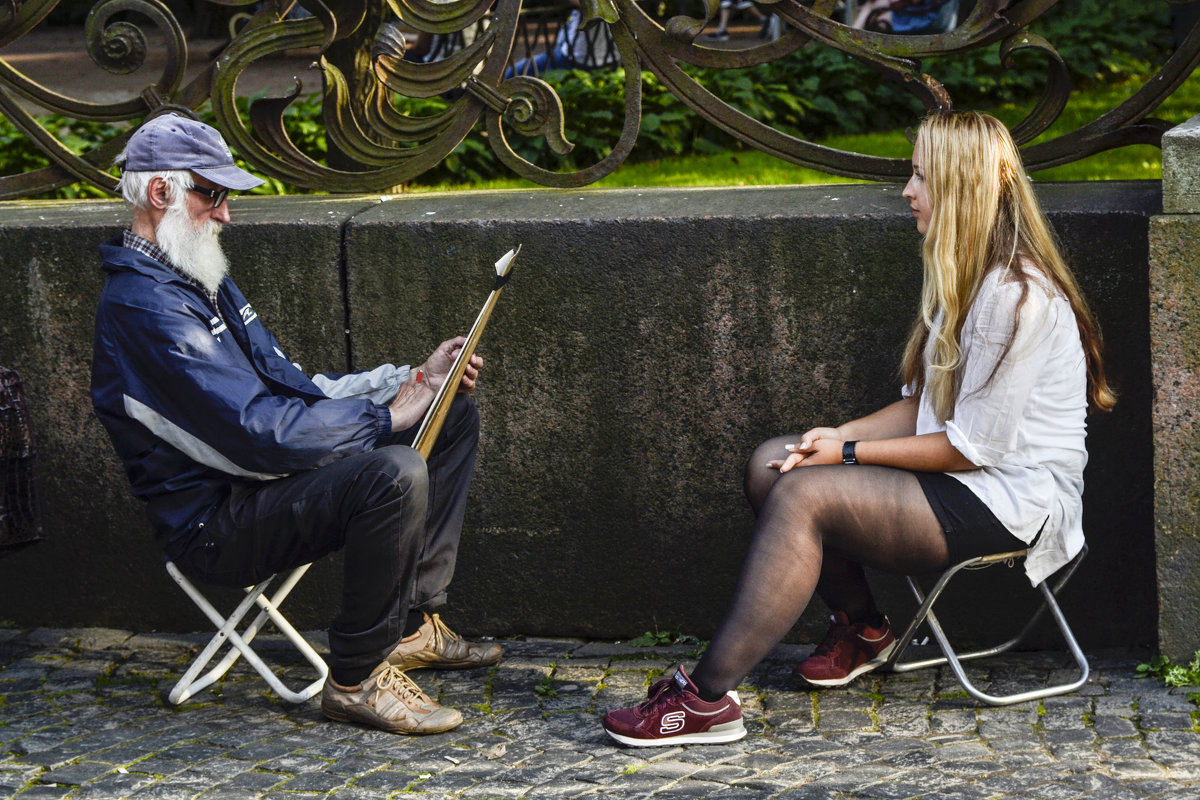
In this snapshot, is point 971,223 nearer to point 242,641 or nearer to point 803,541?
point 803,541

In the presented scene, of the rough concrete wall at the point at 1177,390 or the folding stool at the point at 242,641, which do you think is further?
the folding stool at the point at 242,641

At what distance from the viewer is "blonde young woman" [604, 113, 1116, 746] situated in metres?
3.50

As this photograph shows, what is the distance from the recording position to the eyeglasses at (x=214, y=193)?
3.70 m

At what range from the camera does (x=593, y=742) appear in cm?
368

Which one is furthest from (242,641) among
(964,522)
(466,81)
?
(964,522)

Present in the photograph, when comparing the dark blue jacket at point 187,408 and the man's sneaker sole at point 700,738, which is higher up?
the dark blue jacket at point 187,408

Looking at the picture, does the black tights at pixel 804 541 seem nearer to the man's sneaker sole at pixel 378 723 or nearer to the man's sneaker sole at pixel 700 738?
the man's sneaker sole at pixel 700 738

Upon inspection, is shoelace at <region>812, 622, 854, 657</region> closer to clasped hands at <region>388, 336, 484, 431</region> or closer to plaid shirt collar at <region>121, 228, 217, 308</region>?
clasped hands at <region>388, 336, 484, 431</region>

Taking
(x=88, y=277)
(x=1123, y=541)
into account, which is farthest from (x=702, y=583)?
(x=88, y=277)

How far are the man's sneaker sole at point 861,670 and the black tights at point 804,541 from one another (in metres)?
0.41

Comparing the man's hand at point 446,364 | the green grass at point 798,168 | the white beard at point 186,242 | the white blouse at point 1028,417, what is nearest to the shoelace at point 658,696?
the white blouse at point 1028,417

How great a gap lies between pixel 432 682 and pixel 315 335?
3.61ft

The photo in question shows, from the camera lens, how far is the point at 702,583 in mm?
4406

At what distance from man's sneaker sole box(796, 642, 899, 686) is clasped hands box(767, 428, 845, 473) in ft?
1.89
